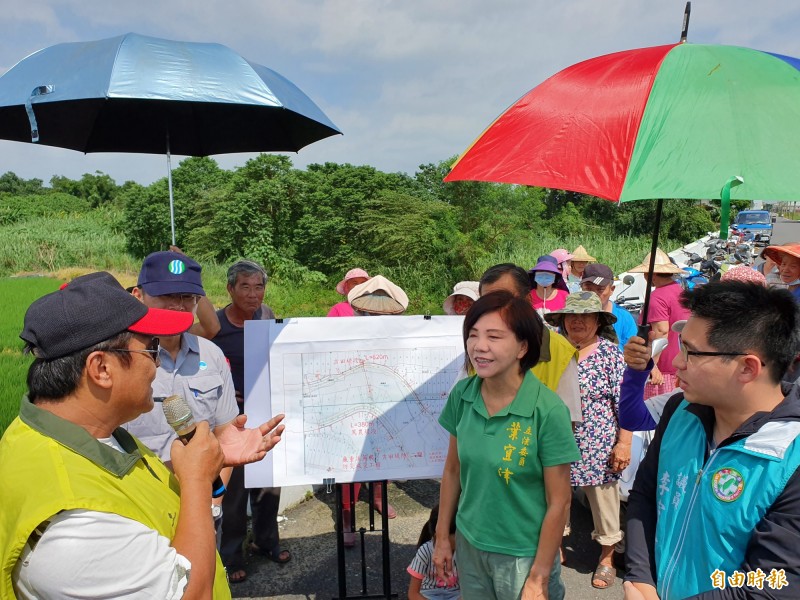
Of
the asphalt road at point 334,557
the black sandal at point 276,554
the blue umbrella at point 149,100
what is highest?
the blue umbrella at point 149,100

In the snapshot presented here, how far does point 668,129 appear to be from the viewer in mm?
1673

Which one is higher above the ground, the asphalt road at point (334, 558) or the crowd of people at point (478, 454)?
the crowd of people at point (478, 454)

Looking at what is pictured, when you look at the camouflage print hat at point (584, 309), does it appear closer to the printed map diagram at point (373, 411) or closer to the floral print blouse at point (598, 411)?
the floral print blouse at point (598, 411)

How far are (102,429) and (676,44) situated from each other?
2.19 m

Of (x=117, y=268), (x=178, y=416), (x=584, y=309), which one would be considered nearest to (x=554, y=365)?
(x=584, y=309)

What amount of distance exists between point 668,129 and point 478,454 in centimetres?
133

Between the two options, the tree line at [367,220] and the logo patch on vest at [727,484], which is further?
the tree line at [367,220]

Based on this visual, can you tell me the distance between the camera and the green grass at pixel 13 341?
16.6 feet

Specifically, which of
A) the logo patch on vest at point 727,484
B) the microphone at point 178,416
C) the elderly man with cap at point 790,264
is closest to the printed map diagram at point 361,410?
the microphone at point 178,416

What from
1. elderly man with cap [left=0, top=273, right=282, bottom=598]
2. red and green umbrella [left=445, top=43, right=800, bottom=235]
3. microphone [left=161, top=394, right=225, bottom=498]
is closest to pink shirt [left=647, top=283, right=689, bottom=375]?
red and green umbrella [left=445, top=43, right=800, bottom=235]

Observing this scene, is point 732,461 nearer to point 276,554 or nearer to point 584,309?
point 584,309

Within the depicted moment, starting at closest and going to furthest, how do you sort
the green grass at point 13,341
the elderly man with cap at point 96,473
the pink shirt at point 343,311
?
1. the elderly man with cap at point 96,473
2. the pink shirt at point 343,311
3. the green grass at point 13,341

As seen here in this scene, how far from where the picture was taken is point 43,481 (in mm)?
1157

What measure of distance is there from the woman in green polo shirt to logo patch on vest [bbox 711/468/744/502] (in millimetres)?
573
